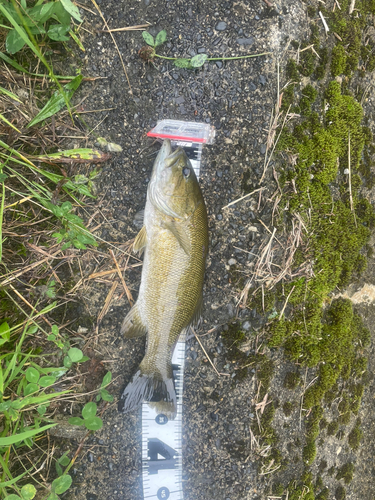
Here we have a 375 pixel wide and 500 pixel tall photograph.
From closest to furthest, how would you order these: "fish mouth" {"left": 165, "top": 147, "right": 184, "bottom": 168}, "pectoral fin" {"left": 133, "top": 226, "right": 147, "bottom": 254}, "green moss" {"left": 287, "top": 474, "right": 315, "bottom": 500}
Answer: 1. "fish mouth" {"left": 165, "top": 147, "right": 184, "bottom": 168}
2. "pectoral fin" {"left": 133, "top": 226, "right": 147, "bottom": 254}
3. "green moss" {"left": 287, "top": 474, "right": 315, "bottom": 500}

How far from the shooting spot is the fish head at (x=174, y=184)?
306cm

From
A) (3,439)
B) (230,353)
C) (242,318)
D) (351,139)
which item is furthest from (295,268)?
(3,439)

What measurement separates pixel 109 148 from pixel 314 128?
2.17 m

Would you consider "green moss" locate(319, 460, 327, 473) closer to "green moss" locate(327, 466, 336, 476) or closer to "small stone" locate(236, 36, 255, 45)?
"green moss" locate(327, 466, 336, 476)

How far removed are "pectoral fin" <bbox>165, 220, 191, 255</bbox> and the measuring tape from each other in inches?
27.7

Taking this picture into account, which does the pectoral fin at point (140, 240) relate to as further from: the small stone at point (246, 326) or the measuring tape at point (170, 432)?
the small stone at point (246, 326)

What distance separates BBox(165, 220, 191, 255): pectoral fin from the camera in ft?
10.0

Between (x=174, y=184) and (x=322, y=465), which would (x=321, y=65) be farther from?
(x=322, y=465)

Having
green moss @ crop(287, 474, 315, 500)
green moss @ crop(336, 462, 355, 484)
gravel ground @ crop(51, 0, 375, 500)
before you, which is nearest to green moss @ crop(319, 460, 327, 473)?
green moss @ crop(287, 474, 315, 500)

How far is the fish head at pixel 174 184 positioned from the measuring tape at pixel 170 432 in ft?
1.20

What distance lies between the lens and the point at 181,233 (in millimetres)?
3064

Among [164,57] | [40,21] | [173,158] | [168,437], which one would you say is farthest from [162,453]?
[40,21]

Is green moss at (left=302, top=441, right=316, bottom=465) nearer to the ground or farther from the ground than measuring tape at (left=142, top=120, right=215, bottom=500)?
nearer to the ground

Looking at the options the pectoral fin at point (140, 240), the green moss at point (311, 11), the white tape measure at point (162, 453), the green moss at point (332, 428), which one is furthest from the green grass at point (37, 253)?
the green moss at point (332, 428)
